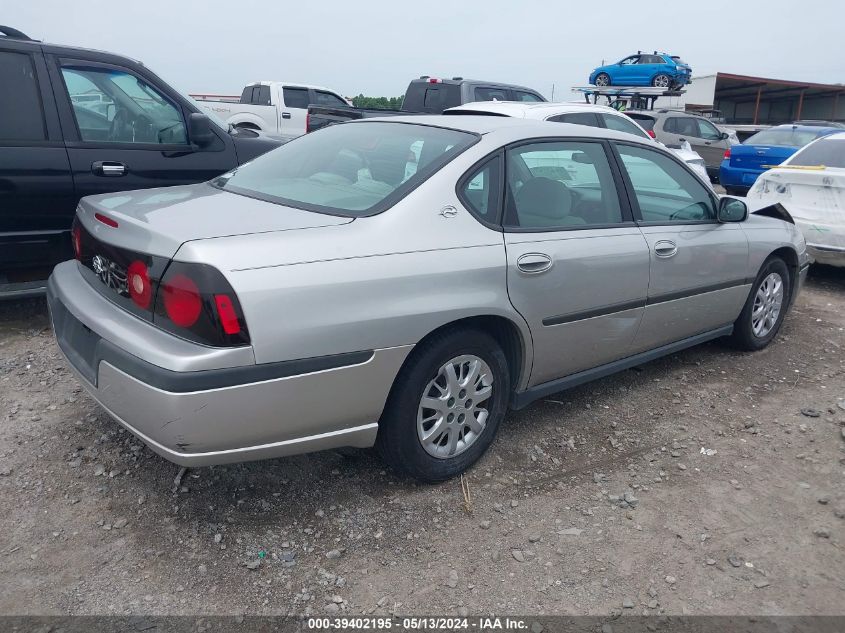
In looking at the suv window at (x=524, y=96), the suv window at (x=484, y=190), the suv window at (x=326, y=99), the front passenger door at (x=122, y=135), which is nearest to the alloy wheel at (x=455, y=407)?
the suv window at (x=484, y=190)

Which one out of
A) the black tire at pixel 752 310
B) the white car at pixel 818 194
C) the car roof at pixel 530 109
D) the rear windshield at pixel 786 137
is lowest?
the black tire at pixel 752 310

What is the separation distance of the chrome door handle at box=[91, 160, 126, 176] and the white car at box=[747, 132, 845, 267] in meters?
4.93

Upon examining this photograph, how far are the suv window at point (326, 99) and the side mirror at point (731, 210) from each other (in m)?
12.3

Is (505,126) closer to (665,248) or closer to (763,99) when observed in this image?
(665,248)

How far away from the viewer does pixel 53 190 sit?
14.4ft

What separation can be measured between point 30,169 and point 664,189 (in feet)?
12.5

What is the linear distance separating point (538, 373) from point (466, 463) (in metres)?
0.55

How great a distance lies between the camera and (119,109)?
479cm

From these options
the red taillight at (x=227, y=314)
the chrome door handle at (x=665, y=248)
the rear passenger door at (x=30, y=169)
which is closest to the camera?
the red taillight at (x=227, y=314)

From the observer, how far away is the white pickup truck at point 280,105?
14562 millimetres

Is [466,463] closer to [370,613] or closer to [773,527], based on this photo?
[370,613]

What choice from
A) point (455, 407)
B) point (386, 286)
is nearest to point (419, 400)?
point (455, 407)

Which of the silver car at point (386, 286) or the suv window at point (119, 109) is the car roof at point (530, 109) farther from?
the silver car at point (386, 286)

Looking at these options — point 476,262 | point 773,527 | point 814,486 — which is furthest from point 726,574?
point 476,262
